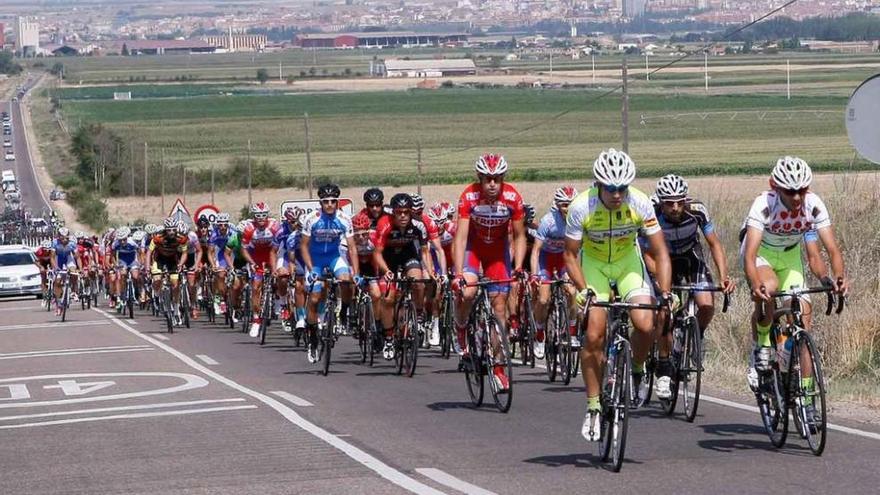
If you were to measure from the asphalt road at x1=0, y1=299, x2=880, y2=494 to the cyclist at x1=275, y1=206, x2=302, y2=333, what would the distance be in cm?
363

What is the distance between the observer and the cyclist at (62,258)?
115 ft

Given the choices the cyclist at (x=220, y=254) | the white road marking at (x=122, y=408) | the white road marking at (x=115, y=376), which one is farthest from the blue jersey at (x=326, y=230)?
the cyclist at (x=220, y=254)

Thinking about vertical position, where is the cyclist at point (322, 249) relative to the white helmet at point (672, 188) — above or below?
below

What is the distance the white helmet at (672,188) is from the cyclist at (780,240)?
1.07 meters

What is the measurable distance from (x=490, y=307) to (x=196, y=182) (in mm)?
82609

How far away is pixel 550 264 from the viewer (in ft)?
56.4

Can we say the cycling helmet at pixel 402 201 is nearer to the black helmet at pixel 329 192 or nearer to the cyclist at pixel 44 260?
the black helmet at pixel 329 192

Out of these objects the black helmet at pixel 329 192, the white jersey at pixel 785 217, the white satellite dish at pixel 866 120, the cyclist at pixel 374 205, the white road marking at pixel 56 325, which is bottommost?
the white road marking at pixel 56 325

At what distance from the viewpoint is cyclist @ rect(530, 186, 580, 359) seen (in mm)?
16922

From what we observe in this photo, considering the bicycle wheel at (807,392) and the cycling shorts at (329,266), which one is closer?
the bicycle wheel at (807,392)

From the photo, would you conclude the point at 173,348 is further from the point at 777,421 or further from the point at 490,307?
the point at 777,421

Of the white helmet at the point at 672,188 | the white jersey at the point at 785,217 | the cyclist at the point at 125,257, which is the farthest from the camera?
the cyclist at the point at 125,257

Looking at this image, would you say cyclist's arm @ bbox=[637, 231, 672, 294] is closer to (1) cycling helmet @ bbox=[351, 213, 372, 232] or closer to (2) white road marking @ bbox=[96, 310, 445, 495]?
(2) white road marking @ bbox=[96, 310, 445, 495]

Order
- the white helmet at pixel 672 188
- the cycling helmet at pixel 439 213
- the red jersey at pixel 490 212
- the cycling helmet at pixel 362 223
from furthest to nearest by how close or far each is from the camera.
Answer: the cycling helmet at pixel 439 213 < the cycling helmet at pixel 362 223 < the red jersey at pixel 490 212 < the white helmet at pixel 672 188
